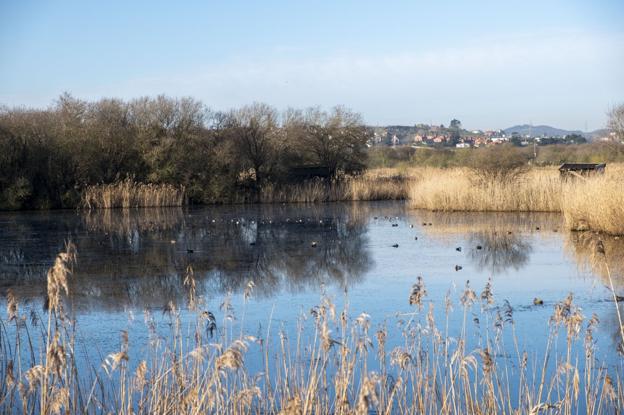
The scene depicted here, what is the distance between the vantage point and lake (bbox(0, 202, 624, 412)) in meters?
8.15

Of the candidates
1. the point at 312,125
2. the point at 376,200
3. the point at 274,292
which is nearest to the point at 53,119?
the point at 312,125

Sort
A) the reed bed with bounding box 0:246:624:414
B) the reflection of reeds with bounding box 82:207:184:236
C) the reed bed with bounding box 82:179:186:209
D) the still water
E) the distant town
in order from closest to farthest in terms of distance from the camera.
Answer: the reed bed with bounding box 0:246:624:414 < the still water < the reflection of reeds with bounding box 82:207:184:236 < the reed bed with bounding box 82:179:186:209 < the distant town

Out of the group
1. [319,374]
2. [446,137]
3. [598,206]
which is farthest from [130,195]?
[446,137]

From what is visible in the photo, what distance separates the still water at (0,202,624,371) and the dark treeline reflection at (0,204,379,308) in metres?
0.03

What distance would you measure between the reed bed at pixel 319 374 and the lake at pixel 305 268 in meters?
0.35

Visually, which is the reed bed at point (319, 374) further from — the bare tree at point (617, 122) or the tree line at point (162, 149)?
the bare tree at point (617, 122)

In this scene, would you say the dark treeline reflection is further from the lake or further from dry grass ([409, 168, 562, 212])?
dry grass ([409, 168, 562, 212])

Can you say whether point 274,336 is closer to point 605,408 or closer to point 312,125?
point 605,408

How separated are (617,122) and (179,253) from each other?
32850 millimetres

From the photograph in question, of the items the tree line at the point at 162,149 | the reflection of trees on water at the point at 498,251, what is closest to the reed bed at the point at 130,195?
the tree line at the point at 162,149

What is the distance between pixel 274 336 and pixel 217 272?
4.48 metres

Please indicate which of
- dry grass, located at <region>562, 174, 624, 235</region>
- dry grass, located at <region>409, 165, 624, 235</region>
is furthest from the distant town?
dry grass, located at <region>562, 174, 624, 235</region>

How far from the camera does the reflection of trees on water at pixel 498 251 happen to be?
481 inches

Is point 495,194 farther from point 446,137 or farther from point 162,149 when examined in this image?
point 446,137
